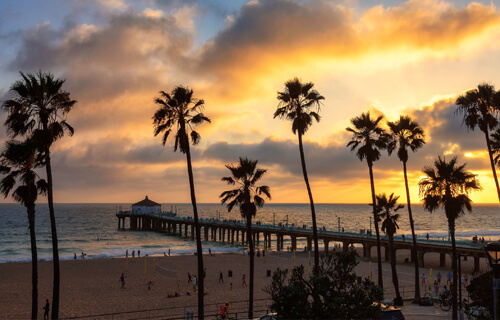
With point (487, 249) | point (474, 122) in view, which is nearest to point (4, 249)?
point (474, 122)

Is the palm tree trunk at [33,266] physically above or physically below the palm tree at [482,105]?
below

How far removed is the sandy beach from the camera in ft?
108

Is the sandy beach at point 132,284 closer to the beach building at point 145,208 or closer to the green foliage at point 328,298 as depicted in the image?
the green foliage at point 328,298

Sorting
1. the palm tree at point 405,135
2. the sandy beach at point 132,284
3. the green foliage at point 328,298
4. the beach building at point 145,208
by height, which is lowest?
the sandy beach at point 132,284

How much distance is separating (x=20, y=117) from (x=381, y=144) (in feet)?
79.2

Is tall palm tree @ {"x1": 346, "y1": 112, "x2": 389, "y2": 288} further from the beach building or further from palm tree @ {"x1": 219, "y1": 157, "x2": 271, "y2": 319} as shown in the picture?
the beach building

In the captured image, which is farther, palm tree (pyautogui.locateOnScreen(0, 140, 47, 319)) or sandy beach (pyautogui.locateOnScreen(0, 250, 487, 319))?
sandy beach (pyautogui.locateOnScreen(0, 250, 487, 319))

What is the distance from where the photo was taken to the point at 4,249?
8719cm

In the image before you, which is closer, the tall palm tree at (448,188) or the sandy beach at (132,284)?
the tall palm tree at (448,188)

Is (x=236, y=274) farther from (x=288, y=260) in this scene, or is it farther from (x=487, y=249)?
(x=487, y=249)

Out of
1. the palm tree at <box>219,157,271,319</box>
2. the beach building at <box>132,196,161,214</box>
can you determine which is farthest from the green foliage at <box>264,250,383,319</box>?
the beach building at <box>132,196,161,214</box>

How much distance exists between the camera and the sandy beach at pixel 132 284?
32906 mm

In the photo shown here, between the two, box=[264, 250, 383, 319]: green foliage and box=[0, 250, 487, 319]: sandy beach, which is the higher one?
box=[264, 250, 383, 319]: green foliage

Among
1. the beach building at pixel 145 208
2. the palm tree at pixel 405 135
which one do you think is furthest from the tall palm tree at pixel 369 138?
the beach building at pixel 145 208
